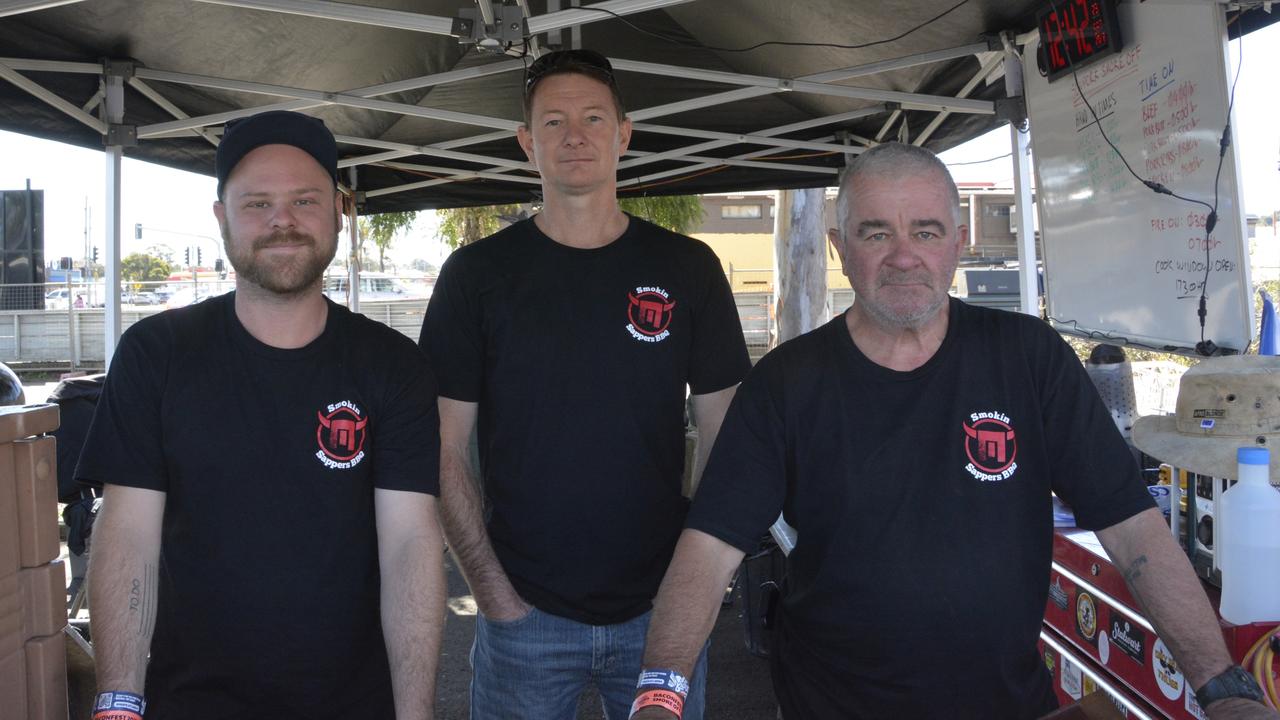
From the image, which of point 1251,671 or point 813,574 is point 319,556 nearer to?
point 813,574

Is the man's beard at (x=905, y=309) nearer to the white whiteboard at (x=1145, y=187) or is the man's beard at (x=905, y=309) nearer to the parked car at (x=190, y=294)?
the white whiteboard at (x=1145, y=187)

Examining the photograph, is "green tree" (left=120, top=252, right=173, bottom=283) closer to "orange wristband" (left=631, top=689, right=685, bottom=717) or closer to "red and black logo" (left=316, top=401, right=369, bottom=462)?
"red and black logo" (left=316, top=401, right=369, bottom=462)

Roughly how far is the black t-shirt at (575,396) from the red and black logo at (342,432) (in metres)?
0.36

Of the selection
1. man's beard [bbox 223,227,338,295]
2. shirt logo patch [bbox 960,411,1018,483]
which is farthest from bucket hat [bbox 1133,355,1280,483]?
man's beard [bbox 223,227,338,295]

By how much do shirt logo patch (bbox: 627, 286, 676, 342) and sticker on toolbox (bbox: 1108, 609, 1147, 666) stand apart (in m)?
1.37

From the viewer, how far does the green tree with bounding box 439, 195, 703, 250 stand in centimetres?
1341

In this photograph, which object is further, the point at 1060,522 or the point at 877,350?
the point at 1060,522

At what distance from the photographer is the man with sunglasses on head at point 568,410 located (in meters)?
2.02

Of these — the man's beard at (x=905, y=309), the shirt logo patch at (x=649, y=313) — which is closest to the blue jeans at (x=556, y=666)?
the shirt logo patch at (x=649, y=313)

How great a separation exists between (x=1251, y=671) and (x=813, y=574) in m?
0.86

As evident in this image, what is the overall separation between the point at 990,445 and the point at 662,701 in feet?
2.46

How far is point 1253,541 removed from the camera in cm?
177

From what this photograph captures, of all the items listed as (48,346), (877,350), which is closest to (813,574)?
(877,350)

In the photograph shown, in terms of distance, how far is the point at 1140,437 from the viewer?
212 centimetres
